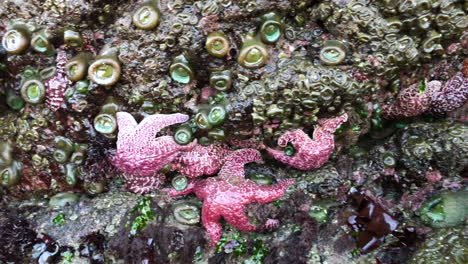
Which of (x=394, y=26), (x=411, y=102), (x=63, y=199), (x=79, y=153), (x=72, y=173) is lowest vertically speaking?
(x=63, y=199)

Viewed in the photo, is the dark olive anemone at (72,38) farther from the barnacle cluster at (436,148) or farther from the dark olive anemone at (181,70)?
the barnacle cluster at (436,148)

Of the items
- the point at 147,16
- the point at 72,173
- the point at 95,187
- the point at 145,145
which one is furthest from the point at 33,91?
the point at 147,16

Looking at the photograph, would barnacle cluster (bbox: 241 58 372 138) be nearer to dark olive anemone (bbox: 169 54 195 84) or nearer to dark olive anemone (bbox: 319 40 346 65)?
dark olive anemone (bbox: 319 40 346 65)

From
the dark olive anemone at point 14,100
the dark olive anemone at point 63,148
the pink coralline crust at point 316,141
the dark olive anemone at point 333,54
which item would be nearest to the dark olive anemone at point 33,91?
the dark olive anemone at point 14,100

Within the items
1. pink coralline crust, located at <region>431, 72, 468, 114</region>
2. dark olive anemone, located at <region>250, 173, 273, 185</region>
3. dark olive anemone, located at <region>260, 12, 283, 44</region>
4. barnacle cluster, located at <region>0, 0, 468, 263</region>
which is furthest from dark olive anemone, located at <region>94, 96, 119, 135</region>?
pink coralline crust, located at <region>431, 72, 468, 114</region>

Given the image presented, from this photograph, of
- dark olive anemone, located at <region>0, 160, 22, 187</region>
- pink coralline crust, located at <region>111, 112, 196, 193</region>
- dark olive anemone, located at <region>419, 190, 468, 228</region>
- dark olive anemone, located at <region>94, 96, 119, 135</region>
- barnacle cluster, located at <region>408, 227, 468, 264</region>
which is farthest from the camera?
dark olive anemone, located at <region>0, 160, 22, 187</region>

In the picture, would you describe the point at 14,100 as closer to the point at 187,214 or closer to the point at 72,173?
the point at 72,173
